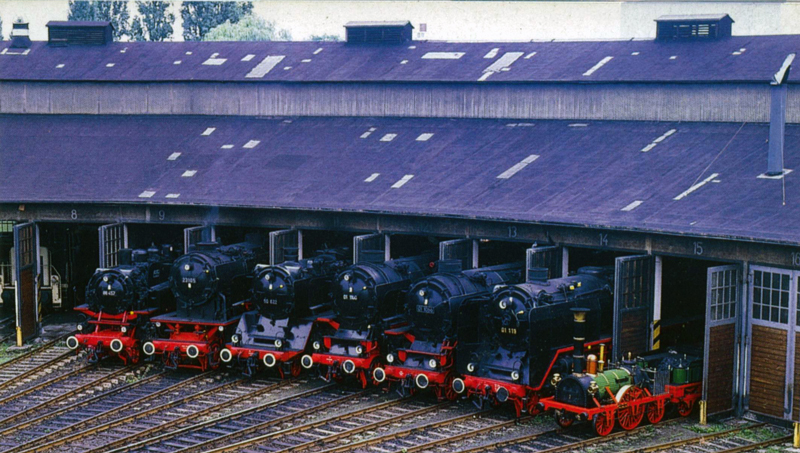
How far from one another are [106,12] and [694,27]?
205 ft

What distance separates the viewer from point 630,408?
25.4 metres

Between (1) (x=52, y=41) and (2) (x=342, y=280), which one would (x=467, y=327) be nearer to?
(2) (x=342, y=280)

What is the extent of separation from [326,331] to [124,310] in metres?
6.36

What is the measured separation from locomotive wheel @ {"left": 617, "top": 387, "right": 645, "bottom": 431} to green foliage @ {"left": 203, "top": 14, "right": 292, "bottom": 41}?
65276 millimetres

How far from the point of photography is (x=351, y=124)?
41.3 metres

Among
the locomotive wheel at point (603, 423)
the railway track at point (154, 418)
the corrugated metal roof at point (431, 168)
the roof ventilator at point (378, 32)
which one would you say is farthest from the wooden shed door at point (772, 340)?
the roof ventilator at point (378, 32)

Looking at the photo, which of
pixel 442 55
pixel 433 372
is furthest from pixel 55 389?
pixel 442 55

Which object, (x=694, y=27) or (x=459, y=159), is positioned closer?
(x=459, y=159)

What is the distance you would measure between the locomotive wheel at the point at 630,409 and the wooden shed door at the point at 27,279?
20236mm

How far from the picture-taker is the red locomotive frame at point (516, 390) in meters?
26.1

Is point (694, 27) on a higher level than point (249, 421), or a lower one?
higher

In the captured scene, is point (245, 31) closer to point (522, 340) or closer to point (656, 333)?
point (656, 333)

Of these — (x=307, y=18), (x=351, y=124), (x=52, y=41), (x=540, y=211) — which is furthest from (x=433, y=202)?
(x=307, y=18)

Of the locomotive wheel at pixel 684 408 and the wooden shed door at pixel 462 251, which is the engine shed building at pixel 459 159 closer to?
the wooden shed door at pixel 462 251
